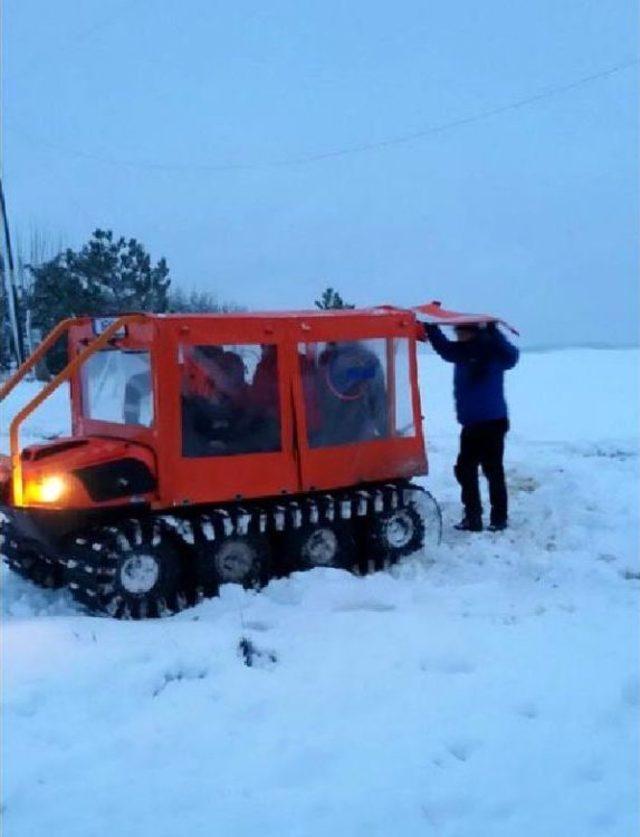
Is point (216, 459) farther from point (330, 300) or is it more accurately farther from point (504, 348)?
point (330, 300)

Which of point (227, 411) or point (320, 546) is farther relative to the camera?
point (320, 546)

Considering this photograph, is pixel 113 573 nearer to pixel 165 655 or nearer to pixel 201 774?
pixel 165 655

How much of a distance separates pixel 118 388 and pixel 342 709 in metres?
3.36

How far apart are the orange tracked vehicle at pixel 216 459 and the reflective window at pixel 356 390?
0.04 feet

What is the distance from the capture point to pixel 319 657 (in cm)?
525

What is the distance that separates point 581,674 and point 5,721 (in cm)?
289

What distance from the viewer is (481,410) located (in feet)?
27.8

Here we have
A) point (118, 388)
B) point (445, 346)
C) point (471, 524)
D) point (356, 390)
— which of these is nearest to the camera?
point (118, 388)

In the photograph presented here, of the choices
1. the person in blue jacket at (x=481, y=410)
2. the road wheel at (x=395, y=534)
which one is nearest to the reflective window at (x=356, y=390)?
the road wheel at (x=395, y=534)

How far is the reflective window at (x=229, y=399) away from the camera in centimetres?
659

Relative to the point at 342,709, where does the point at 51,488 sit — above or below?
above

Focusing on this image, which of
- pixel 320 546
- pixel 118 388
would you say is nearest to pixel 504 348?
pixel 320 546

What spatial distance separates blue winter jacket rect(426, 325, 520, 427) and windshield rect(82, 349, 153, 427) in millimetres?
Result: 2658

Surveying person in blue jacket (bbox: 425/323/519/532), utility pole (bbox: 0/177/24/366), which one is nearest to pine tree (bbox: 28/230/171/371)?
utility pole (bbox: 0/177/24/366)
